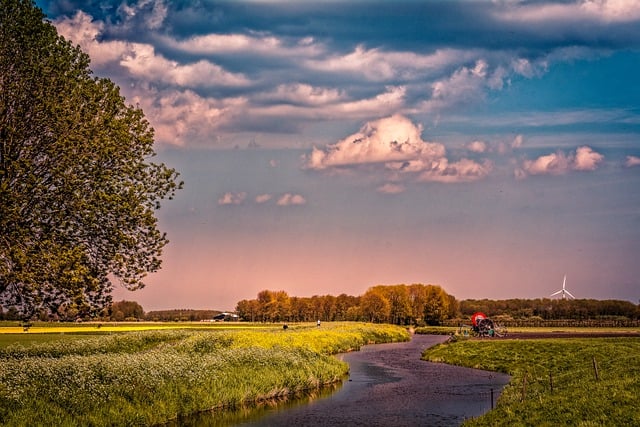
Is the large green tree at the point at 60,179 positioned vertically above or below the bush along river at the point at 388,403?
above

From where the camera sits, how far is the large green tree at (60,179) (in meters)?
26.6

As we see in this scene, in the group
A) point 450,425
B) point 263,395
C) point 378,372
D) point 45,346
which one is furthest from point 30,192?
point 378,372

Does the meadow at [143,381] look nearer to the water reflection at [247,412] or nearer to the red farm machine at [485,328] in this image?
the water reflection at [247,412]

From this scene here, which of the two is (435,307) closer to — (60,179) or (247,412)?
(247,412)

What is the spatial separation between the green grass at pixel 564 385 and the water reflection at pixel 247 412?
12.8 metres

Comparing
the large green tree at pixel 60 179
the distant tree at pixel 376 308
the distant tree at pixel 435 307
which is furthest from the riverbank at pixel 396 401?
the distant tree at pixel 376 308

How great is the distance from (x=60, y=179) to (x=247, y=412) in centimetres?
1760

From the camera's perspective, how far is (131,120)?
104ft

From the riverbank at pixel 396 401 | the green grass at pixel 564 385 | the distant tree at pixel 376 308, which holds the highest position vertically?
the distant tree at pixel 376 308

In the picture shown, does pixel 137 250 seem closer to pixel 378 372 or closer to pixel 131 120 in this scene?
pixel 131 120

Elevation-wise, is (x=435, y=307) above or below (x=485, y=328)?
above

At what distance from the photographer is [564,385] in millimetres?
34750

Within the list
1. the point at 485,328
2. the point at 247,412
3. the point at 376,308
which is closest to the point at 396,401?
the point at 247,412

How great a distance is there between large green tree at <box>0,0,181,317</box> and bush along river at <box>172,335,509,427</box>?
10221 mm
